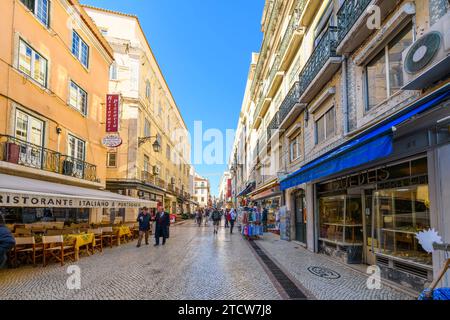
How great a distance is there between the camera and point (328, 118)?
1136cm

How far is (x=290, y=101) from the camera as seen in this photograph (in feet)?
50.8

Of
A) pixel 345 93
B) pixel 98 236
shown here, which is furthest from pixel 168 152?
pixel 345 93

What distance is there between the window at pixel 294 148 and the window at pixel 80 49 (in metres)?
12.3

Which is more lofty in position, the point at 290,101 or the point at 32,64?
the point at 32,64

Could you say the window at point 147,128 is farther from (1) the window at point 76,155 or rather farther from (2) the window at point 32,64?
(2) the window at point 32,64

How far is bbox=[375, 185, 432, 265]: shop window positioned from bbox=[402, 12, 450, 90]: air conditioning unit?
212 cm

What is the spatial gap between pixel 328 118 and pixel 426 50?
6021mm

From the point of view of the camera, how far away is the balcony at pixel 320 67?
33.6 feet

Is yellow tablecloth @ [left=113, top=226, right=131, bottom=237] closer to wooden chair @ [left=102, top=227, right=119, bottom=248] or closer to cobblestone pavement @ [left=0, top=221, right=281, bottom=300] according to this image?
wooden chair @ [left=102, top=227, right=119, bottom=248]

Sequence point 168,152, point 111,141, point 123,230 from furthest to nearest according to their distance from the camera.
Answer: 1. point 168,152
2. point 111,141
3. point 123,230

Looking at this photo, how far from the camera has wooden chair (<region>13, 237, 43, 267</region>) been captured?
336 inches

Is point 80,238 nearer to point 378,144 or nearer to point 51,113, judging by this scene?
point 51,113

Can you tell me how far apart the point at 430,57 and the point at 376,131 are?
→ 162 cm
